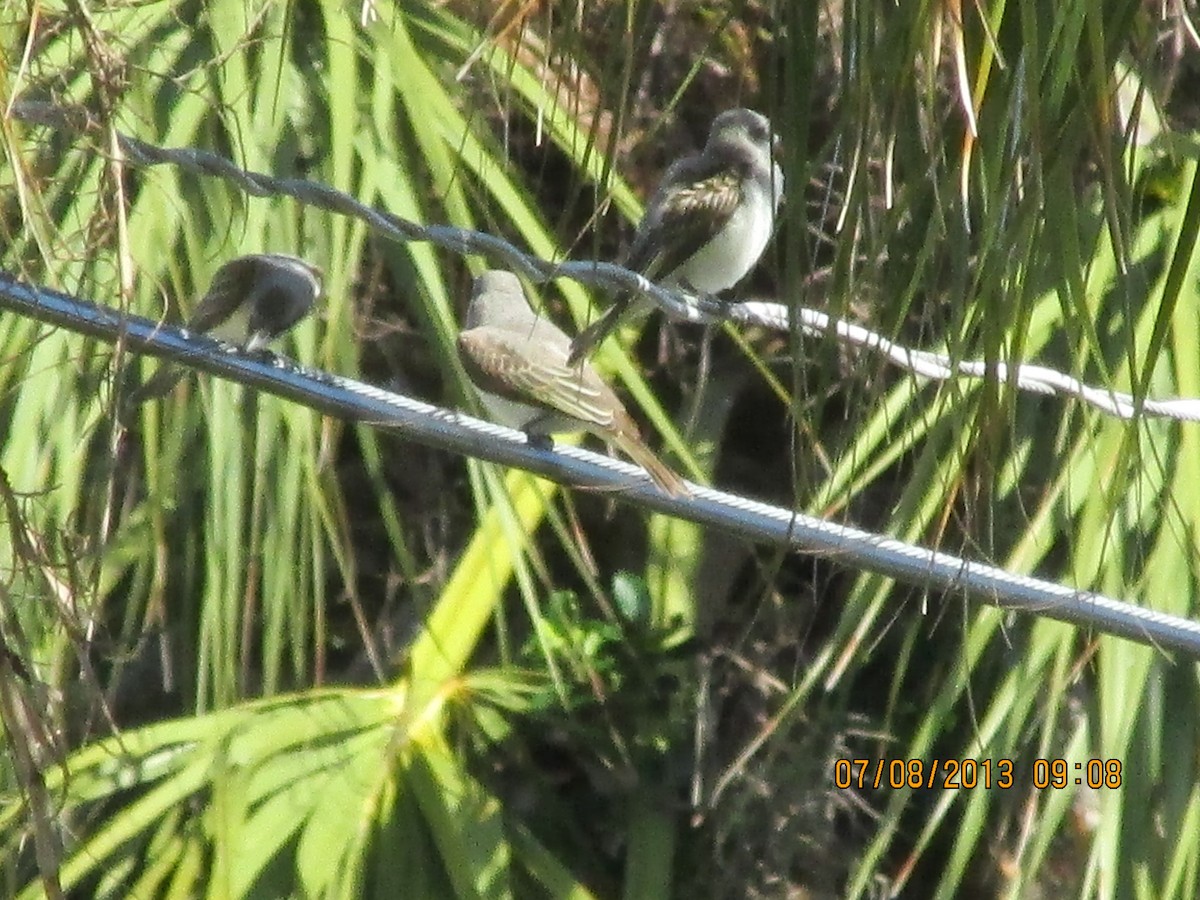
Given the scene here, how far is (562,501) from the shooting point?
5.66m

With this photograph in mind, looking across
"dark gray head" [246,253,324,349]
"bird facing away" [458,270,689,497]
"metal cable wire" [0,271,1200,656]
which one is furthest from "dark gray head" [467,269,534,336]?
"metal cable wire" [0,271,1200,656]

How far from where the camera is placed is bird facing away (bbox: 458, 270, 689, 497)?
174 inches

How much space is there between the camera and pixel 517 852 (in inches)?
176

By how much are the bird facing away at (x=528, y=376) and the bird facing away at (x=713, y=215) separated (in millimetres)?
345

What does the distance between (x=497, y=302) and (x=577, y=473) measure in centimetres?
199

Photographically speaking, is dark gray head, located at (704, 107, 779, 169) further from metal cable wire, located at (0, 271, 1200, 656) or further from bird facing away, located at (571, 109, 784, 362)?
metal cable wire, located at (0, 271, 1200, 656)

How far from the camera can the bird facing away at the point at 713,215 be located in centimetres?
477

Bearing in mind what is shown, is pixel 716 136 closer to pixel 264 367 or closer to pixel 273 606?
pixel 273 606

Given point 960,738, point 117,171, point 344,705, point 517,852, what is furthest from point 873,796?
point 117,171

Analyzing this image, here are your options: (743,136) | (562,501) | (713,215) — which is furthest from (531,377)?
(562,501)

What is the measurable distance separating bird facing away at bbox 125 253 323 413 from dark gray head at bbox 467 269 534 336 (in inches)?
26.3

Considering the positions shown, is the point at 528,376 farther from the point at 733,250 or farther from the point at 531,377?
the point at 733,250

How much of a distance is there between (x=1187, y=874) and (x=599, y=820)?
6.67 ft
